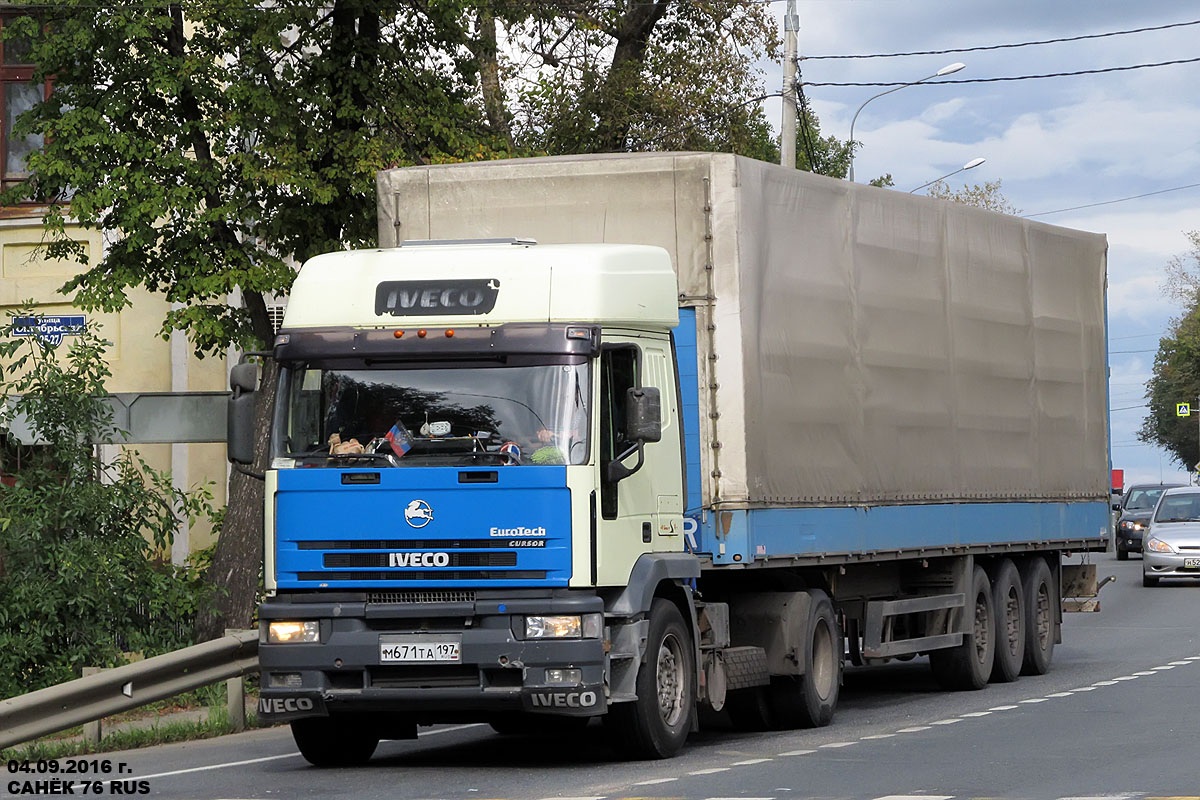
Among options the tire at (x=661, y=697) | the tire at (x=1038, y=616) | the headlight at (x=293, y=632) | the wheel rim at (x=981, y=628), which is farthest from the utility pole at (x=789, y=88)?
the headlight at (x=293, y=632)

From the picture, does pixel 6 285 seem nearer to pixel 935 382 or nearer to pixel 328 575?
pixel 935 382

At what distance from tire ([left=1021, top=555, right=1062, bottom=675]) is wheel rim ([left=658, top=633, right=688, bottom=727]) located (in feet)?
26.1

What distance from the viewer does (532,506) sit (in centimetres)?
1135

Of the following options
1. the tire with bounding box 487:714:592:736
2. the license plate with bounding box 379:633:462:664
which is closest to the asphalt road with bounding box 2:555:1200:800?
the tire with bounding box 487:714:592:736

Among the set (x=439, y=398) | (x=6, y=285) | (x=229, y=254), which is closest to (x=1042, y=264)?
(x=229, y=254)

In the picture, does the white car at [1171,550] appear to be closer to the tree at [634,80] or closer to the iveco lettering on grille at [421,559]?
the tree at [634,80]

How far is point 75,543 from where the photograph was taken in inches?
658

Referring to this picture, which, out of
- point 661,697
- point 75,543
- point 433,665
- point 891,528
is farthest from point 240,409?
point 891,528

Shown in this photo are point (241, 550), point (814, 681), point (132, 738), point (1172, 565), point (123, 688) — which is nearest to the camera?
point (123, 688)

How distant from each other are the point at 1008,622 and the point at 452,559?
922 cm

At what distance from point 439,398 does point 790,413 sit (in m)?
3.43

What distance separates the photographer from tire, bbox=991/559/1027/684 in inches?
743

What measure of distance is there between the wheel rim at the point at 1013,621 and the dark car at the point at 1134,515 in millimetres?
26948

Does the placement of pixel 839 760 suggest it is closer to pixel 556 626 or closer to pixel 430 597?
pixel 556 626
